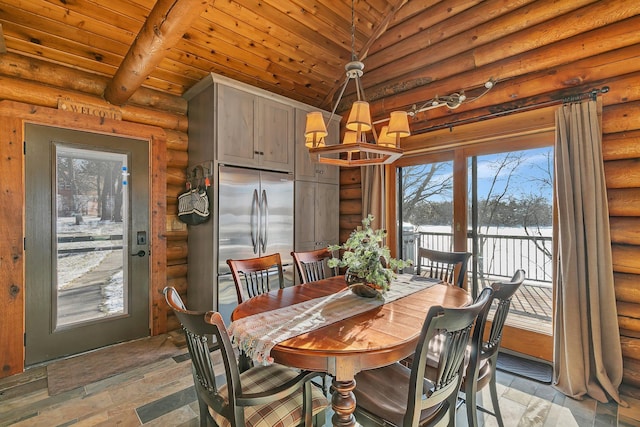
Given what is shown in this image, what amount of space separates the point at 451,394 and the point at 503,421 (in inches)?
37.9

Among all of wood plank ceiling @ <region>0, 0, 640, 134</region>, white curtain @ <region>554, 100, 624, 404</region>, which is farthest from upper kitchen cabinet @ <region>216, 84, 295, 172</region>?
white curtain @ <region>554, 100, 624, 404</region>

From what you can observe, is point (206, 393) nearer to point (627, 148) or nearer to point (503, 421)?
point (503, 421)

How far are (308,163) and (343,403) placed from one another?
3.08 m

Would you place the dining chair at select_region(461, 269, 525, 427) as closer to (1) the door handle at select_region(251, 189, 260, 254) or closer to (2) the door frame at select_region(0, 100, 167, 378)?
(1) the door handle at select_region(251, 189, 260, 254)

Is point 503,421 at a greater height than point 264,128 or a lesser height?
lesser

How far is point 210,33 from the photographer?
9.96 feet

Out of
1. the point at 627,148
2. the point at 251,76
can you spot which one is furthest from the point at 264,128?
the point at 627,148

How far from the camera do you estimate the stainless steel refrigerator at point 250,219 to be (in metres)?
3.10

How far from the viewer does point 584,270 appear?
239 cm

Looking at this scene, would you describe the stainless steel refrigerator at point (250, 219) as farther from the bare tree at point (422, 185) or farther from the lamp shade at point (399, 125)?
the lamp shade at point (399, 125)

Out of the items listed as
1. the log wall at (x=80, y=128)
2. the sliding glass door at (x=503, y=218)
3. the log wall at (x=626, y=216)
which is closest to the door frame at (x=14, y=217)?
the log wall at (x=80, y=128)

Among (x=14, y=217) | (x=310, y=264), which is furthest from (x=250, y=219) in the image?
(x=14, y=217)

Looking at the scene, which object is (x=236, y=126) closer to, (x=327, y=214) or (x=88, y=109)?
(x=88, y=109)

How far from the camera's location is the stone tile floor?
2.01 meters
